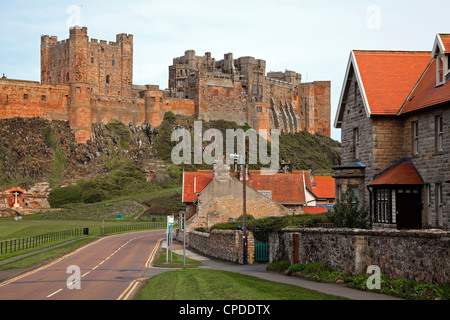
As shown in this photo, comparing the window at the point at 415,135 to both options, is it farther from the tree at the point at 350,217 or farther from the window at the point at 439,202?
the tree at the point at 350,217

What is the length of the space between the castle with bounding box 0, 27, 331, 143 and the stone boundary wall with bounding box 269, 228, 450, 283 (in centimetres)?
9626

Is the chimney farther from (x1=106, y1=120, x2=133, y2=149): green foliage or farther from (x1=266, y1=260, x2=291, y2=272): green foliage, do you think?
(x1=106, y1=120, x2=133, y2=149): green foliage

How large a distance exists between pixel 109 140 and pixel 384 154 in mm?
96878

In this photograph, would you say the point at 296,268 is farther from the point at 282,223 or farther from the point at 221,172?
the point at 221,172

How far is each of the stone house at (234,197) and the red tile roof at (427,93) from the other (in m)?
22.6

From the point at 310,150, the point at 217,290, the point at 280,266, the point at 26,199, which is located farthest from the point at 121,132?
the point at 217,290

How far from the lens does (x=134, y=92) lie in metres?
134

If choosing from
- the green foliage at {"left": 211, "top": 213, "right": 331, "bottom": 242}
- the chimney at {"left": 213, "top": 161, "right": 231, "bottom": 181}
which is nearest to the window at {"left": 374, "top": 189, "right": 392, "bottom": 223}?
the green foliage at {"left": 211, "top": 213, "right": 331, "bottom": 242}

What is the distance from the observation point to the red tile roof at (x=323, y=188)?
66956 mm

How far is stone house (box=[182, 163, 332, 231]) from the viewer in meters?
49.5

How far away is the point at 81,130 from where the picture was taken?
4624 inches

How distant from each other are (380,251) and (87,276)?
45.9ft

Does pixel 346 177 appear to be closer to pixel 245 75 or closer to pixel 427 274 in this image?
pixel 427 274

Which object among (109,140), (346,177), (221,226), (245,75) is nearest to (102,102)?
(109,140)
